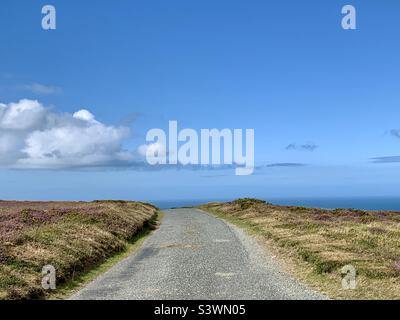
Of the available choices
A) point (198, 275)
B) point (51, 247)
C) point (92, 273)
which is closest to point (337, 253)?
point (198, 275)

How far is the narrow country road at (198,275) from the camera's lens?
1806cm

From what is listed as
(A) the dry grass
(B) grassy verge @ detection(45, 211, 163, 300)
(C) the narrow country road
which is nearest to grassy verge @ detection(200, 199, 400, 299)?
(C) the narrow country road

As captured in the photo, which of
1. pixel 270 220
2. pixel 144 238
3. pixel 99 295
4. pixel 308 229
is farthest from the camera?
pixel 270 220

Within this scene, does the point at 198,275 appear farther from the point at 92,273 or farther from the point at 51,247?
the point at 51,247

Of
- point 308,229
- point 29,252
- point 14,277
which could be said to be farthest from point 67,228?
point 308,229

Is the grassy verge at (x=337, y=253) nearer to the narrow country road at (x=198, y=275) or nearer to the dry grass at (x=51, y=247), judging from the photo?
the narrow country road at (x=198, y=275)

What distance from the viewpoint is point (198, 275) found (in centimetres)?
2198

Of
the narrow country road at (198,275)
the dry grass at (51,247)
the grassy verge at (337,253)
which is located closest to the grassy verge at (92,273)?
the dry grass at (51,247)

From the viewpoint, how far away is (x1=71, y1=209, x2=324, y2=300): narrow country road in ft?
59.3

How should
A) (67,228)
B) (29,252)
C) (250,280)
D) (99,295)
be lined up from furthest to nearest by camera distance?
(67,228) < (29,252) < (250,280) < (99,295)

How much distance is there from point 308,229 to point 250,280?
17008 millimetres
